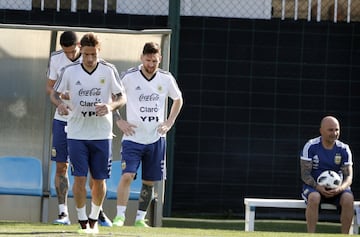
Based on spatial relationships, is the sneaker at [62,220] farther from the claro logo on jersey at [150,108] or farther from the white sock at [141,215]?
the claro logo on jersey at [150,108]

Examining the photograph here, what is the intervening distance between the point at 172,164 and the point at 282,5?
2.56 m

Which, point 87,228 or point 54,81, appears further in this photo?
point 54,81

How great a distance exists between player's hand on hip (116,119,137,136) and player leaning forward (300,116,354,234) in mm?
1980

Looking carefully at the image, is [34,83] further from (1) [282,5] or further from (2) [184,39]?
(1) [282,5]

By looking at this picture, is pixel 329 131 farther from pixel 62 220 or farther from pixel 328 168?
pixel 62 220

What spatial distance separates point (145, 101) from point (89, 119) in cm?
154

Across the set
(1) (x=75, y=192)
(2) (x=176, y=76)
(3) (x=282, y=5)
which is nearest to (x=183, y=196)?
(2) (x=176, y=76)

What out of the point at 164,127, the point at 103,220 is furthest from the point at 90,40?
the point at 103,220

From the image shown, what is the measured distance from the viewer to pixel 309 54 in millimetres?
Result: 16391

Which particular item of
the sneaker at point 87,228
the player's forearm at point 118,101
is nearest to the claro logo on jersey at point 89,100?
the player's forearm at point 118,101

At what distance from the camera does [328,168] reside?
13305mm

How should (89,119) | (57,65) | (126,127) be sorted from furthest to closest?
(57,65), (126,127), (89,119)

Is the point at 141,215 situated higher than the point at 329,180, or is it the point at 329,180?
the point at 329,180

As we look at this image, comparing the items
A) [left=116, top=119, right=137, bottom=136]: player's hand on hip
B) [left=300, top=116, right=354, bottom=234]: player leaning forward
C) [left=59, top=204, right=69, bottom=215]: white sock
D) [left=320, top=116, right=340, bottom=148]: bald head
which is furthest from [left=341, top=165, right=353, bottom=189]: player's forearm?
[left=59, top=204, right=69, bottom=215]: white sock
